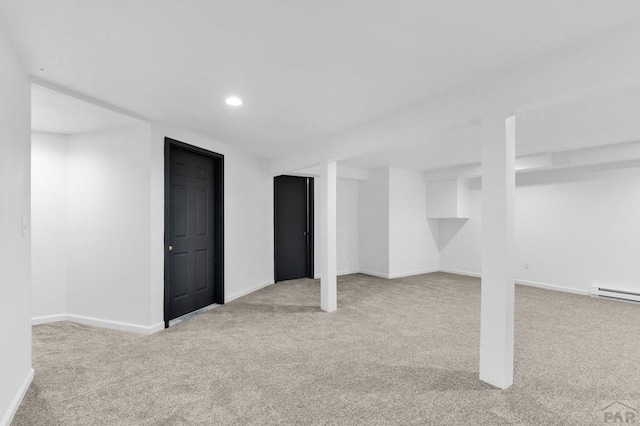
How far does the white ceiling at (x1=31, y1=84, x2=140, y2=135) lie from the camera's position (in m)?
2.83

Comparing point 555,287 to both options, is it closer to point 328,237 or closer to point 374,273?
point 374,273

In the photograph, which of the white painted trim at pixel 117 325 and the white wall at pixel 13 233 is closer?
the white wall at pixel 13 233

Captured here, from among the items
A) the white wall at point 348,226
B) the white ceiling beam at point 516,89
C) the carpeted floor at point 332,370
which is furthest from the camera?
the white wall at point 348,226

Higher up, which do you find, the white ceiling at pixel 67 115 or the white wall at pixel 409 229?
the white ceiling at pixel 67 115

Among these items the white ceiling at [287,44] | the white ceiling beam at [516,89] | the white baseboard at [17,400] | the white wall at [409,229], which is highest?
the white ceiling at [287,44]

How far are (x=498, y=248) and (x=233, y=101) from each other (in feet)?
8.25

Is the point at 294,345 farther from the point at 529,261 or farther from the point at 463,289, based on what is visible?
the point at 529,261

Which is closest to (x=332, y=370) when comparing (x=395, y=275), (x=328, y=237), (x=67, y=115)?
(x=328, y=237)

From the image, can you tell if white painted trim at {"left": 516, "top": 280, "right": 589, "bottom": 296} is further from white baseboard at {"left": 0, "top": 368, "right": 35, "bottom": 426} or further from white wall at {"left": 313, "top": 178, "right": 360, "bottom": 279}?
white baseboard at {"left": 0, "top": 368, "right": 35, "bottom": 426}

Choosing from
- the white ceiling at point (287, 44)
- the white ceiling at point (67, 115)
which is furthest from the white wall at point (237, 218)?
the white ceiling at point (287, 44)

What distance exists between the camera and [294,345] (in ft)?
10.6

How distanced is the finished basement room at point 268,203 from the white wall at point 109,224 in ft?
0.09

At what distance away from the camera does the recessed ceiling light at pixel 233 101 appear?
2967 mm

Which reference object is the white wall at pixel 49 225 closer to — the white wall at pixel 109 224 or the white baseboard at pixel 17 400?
the white wall at pixel 109 224
